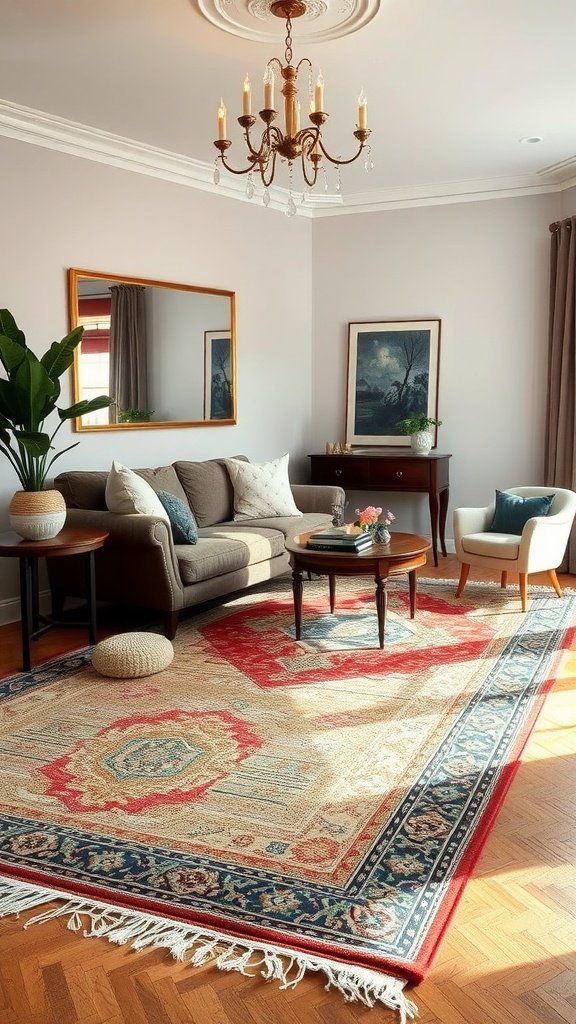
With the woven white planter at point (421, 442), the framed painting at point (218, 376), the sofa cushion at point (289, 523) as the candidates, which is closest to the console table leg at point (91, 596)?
the sofa cushion at point (289, 523)

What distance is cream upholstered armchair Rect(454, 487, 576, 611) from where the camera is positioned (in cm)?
548

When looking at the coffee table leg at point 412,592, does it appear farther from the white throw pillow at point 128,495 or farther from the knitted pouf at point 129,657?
the knitted pouf at point 129,657

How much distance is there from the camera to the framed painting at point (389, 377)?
7.43 metres

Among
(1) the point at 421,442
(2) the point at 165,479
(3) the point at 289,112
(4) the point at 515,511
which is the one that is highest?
(3) the point at 289,112

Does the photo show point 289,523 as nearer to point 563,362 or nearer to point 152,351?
point 152,351

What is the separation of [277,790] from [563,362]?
187 inches

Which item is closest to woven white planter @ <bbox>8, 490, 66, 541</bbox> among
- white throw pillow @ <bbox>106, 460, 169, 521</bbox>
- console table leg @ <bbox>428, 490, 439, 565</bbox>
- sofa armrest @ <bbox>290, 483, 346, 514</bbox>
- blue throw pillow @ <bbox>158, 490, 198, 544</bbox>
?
white throw pillow @ <bbox>106, 460, 169, 521</bbox>

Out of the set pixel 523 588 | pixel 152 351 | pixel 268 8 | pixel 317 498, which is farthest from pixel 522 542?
pixel 268 8

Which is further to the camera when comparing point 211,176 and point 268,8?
point 211,176

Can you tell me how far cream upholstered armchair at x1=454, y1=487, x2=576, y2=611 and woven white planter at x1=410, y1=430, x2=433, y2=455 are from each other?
120cm

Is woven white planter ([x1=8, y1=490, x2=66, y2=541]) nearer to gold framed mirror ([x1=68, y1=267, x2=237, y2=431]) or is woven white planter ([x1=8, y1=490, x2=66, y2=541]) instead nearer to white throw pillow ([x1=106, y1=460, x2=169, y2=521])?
white throw pillow ([x1=106, y1=460, x2=169, y2=521])

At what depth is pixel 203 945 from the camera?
7.26 ft

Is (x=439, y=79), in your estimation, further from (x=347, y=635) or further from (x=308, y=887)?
(x=308, y=887)

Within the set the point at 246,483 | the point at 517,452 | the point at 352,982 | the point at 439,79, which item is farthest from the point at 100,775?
the point at 517,452
